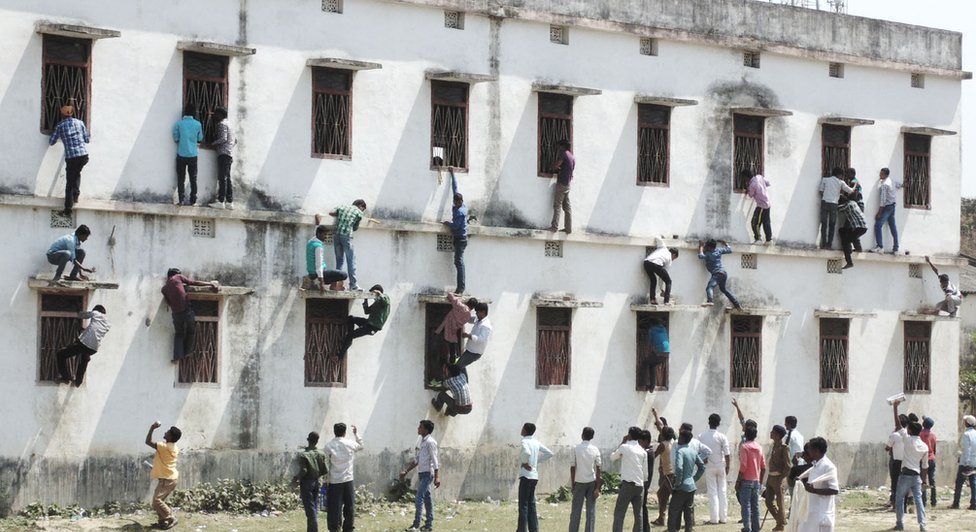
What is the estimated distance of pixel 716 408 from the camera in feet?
87.4

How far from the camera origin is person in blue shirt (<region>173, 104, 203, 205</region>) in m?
21.9

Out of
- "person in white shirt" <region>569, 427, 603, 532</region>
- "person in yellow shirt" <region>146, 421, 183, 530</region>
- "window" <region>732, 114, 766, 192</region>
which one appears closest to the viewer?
"person in white shirt" <region>569, 427, 603, 532</region>

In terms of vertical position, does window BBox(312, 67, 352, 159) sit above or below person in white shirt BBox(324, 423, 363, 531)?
above

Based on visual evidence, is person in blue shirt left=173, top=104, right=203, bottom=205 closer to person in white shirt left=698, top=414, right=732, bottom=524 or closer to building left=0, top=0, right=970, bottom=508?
building left=0, top=0, right=970, bottom=508

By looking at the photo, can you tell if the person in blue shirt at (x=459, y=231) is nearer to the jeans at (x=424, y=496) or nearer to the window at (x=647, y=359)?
the window at (x=647, y=359)

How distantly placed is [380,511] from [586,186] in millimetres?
6138

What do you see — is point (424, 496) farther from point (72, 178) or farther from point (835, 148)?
point (835, 148)

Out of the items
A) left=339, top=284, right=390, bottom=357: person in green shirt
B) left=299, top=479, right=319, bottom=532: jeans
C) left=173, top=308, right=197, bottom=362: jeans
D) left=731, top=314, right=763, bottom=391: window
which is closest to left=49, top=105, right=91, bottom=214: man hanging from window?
left=173, top=308, right=197, bottom=362: jeans

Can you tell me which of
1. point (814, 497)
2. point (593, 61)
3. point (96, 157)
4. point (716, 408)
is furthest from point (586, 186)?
point (814, 497)

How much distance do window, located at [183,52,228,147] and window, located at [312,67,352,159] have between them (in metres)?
1.40

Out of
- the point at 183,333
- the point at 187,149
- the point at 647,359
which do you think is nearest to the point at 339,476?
the point at 183,333

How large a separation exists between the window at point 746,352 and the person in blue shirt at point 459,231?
211 inches

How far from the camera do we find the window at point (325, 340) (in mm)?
23141

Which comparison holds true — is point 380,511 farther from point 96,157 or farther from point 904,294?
point 904,294
